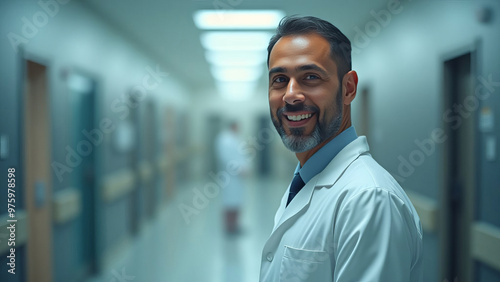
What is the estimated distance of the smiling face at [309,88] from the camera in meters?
0.94

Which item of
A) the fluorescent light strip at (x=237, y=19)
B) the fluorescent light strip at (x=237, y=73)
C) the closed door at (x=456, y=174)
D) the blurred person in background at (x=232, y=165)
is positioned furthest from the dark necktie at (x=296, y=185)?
the fluorescent light strip at (x=237, y=73)

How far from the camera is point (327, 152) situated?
3.36 feet

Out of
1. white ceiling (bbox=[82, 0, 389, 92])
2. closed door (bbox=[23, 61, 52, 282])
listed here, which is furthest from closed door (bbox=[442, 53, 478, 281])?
closed door (bbox=[23, 61, 52, 282])

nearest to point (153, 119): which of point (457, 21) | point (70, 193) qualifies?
point (70, 193)

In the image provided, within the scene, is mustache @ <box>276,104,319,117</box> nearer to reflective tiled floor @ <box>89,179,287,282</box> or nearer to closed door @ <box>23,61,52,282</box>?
closed door @ <box>23,61,52,282</box>

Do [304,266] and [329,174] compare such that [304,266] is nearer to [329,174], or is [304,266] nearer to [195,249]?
[329,174]

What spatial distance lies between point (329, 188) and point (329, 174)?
5 cm

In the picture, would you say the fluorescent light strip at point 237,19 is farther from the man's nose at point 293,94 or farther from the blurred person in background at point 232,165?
the man's nose at point 293,94

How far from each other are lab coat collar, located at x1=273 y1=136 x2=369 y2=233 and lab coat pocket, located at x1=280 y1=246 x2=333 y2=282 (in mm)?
112

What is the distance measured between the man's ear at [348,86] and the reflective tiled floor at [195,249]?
8.96ft

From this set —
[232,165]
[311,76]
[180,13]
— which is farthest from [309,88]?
[232,165]

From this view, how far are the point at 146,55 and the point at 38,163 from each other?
337cm

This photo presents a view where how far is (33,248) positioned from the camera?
269 centimetres

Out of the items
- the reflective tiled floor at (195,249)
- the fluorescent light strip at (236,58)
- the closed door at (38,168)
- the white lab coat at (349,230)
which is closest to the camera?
the white lab coat at (349,230)
